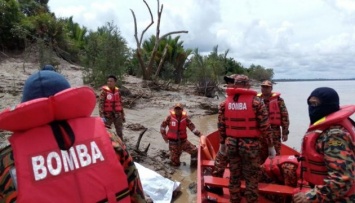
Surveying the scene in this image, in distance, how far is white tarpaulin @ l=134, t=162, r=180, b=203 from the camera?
4.79 m

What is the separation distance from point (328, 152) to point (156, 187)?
9.91ft

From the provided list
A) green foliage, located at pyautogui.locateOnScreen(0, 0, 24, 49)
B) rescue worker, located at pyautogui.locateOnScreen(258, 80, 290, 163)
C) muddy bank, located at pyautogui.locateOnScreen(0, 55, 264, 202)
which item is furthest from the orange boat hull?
green foliage, located at pyautogui.locateOnScreen(0, 0, 24, 49)

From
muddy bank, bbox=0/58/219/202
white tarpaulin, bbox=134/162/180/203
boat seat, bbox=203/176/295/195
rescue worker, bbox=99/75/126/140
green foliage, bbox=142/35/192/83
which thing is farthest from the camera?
green foliage, bbox=142/35/192/83

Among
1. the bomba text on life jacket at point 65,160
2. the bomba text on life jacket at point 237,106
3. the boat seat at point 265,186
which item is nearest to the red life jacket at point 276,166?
the boat seat at point 265,186

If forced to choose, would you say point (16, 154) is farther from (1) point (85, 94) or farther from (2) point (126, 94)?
(2) point (126, 94)

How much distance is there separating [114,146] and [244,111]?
3.03m

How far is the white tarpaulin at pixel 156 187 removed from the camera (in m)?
4.79

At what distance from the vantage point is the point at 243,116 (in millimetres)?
4391

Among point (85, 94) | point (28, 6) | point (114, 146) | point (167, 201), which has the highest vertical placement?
point (28, 6)

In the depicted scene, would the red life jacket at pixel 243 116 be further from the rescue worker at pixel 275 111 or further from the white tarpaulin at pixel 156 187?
the rescue worker at pixel 275 111

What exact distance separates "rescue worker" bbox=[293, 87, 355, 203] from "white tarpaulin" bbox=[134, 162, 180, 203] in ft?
8.46

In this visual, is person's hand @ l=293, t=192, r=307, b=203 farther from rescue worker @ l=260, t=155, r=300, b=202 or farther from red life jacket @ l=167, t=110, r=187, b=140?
red life jacket @ l=167, t=110, r=187, b=140

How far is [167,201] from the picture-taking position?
4898 mm

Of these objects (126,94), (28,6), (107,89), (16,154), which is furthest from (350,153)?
(28,6)
